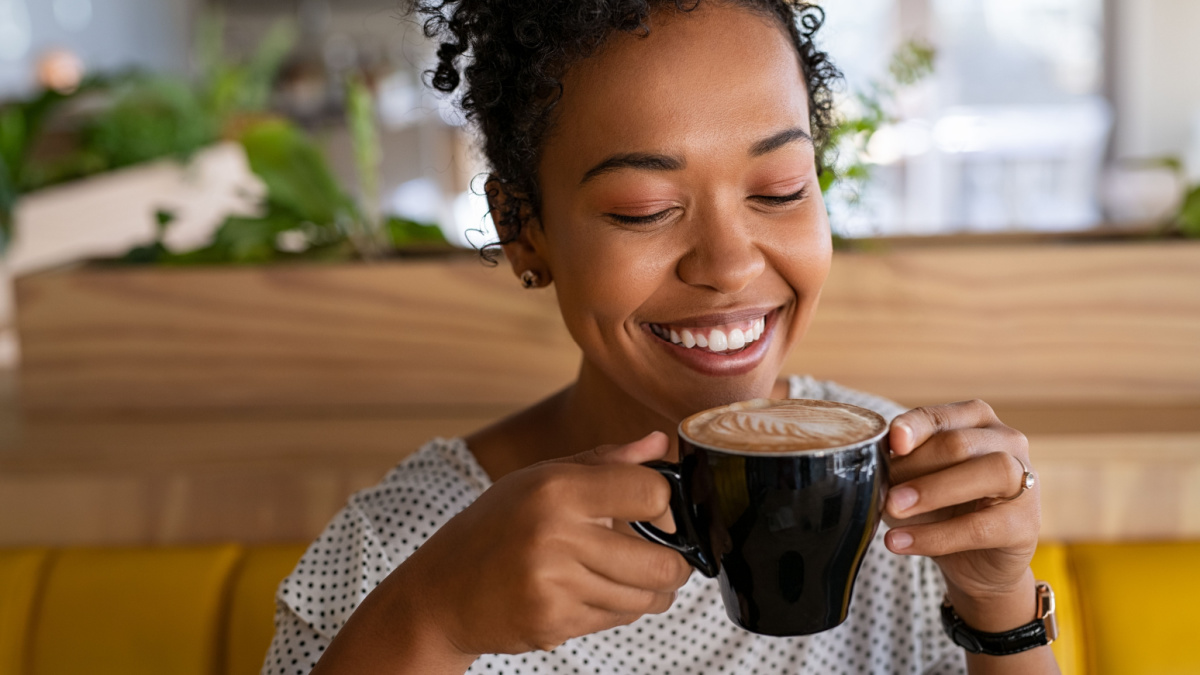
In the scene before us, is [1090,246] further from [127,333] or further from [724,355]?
[127,333]

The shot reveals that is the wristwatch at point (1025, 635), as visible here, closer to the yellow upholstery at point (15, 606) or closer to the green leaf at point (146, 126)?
the yellow upholstery at point (15, 606)

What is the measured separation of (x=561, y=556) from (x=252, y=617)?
0.70 m

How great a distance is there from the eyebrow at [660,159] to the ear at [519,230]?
0.15 metres

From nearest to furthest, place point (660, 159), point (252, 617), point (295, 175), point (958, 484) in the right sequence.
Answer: point (958, 484) < point (660, 159) < point (252, 617) < point (295, 175)

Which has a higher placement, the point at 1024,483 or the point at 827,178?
the point at 827,178

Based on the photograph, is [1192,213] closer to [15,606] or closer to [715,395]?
[715,395]

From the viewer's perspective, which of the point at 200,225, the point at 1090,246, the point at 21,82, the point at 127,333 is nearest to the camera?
the point at 1090,246

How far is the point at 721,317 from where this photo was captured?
0.98 m

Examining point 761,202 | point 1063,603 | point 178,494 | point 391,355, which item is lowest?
point 1063,603

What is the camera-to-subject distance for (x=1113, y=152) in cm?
693

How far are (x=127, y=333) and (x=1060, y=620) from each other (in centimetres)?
149

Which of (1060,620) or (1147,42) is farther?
(1147,42)

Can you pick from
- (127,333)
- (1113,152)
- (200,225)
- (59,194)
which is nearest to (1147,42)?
(1113,152)

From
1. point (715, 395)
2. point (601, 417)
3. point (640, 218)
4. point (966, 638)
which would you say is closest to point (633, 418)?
point (601, 417)
